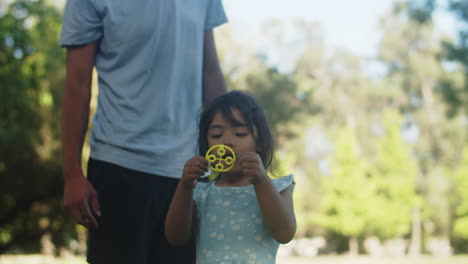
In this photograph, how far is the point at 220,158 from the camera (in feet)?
7.07

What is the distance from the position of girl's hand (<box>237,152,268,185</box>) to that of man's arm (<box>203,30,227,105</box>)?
2.66 feet

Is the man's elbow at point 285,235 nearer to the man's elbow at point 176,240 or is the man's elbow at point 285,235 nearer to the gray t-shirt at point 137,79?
the man's elbow at point 176,240

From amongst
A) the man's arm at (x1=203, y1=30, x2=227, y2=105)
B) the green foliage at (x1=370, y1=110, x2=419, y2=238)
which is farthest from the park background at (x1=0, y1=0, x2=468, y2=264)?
the man's arm at (x1=203, y1=30, x2=227, y2=105)

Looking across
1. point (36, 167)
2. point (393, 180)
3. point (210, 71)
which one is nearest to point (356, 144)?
point (393, 180)

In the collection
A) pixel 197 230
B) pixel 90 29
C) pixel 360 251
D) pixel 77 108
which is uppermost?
pixel 90 29

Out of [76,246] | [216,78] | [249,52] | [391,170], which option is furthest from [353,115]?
[216,78]

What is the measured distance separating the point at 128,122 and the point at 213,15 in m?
0.72

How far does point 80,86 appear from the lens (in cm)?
253

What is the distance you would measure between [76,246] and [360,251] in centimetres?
2188

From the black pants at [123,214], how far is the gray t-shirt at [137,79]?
0.16 ft

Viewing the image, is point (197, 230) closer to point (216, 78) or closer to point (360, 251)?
point (216, 78)

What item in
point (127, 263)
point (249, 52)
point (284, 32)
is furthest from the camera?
point (284, 32)

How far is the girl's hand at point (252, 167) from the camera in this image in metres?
2.07

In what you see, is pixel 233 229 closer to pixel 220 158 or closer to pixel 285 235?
pixel 285 235
